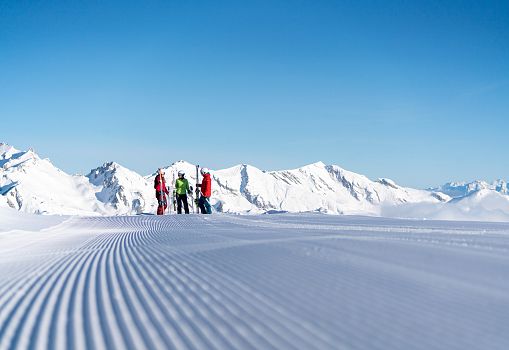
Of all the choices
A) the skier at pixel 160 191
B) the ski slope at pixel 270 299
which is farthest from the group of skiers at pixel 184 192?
the ski slope at pixel 270 299

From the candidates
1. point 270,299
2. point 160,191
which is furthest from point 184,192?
point 270,299

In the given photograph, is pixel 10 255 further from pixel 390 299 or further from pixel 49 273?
pixel 390 299

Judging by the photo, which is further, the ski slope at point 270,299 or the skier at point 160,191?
the skier at point 160,191

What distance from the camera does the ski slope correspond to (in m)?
2.73

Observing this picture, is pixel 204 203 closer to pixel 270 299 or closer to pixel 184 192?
pixel 184 192

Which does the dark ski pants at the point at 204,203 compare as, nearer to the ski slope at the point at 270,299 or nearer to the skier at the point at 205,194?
the skier at the point at 205,194

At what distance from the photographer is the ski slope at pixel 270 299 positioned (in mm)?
2734

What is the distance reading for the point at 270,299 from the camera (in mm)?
3523

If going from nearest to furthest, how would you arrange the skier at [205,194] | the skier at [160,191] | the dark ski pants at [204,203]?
Result: the skier at [205,194] < the dark ski pants at [204,203] < the skier at [160,191]

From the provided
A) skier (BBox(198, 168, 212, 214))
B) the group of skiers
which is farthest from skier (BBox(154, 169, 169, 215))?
skier (BBox(198, 168, 212, 214))

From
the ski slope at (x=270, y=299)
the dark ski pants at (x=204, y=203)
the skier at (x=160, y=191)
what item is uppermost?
the skier at (x=160, y=191)

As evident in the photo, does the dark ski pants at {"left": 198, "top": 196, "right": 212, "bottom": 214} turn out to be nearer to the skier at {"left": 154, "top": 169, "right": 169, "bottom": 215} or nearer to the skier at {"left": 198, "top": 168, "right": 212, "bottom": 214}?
the skier at {"left": 198, "top": 168, "right": 212, "bottom": 214}

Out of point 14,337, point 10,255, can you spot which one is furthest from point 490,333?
point 10,255

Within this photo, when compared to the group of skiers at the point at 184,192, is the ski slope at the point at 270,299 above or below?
below
